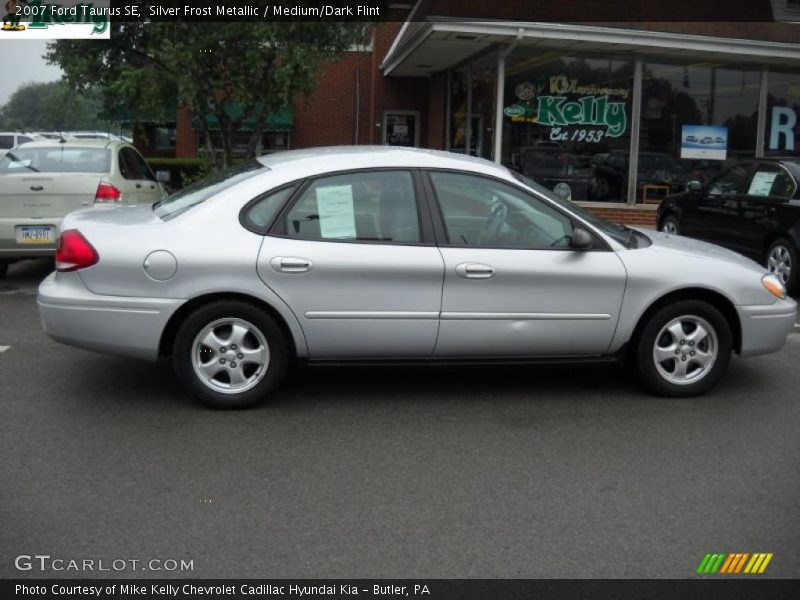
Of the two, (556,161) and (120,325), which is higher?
(556,161)

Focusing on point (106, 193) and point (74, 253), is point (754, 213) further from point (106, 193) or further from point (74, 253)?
point (74, 253)

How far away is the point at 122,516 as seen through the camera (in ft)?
12.7

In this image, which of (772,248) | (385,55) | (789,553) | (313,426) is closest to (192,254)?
(313,426)

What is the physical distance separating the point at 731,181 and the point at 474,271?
680 centimetres

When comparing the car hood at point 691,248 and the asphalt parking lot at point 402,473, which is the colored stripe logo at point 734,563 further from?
the car hood at point 691,248

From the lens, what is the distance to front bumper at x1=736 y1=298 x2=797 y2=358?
5.66m

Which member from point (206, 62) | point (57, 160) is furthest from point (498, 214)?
point (206, 62)

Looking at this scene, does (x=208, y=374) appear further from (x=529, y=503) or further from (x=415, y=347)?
(x=529, y=503)

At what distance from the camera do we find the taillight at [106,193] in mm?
9359

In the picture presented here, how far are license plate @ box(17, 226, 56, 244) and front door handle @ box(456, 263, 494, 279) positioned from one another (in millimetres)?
5447

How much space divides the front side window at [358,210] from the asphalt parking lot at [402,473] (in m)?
1.05

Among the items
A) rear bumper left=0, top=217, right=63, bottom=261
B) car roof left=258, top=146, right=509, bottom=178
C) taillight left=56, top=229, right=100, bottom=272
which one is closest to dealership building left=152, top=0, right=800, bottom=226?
rear bumper left=0, top=217, right=63, bottom=261

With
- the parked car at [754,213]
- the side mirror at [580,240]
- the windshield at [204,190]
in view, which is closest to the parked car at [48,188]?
the windshield at [204,190]

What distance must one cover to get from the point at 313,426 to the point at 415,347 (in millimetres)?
768
